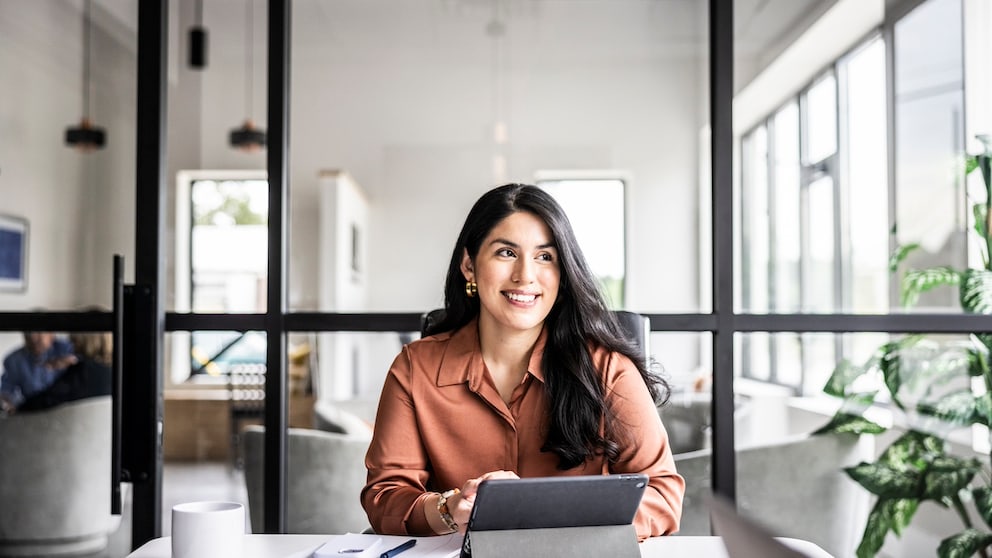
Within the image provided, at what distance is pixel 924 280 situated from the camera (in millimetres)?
2816

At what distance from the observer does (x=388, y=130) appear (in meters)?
3.21

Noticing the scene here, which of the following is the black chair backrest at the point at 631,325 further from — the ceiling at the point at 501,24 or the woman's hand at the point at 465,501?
the ceiling at the point at 501,24

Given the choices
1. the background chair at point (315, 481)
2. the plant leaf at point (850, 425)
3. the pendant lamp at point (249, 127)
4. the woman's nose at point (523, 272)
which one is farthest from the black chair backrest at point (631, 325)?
the pendant lamp at point (249, 127)

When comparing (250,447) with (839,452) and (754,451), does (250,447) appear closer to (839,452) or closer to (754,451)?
(754,451)

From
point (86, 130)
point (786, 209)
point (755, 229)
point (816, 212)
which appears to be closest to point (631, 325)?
point (86, 130)

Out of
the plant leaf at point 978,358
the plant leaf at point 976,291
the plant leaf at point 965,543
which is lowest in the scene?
the plant leaf at point 965,543

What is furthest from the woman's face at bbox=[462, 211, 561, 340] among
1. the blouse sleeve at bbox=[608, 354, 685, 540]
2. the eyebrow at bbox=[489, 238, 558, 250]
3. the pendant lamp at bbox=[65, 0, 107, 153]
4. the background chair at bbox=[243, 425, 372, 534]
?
the pendant lamp at bbox=[65, 0, 107, 153]

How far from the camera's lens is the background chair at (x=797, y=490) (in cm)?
264

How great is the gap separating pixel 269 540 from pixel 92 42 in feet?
8.29

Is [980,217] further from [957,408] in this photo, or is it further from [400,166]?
[400,166]

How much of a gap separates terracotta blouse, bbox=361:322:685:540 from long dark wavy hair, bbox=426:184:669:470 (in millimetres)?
23

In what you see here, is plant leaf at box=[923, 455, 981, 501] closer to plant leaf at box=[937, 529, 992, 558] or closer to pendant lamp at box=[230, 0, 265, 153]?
plant leaf at box=[937, 529, 992, 558]

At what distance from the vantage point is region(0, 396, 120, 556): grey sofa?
106 inches

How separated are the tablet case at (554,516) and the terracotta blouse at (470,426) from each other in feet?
1.59
